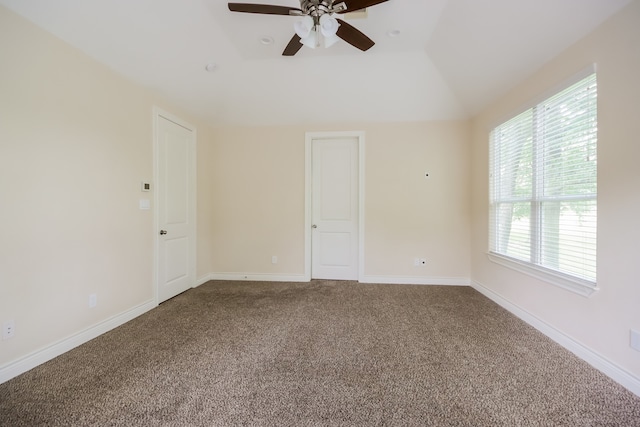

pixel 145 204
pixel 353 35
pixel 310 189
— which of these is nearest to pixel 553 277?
pixel 353 35

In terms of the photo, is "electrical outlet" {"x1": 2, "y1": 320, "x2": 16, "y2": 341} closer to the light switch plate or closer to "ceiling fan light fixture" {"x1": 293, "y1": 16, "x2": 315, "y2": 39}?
the light switch plate

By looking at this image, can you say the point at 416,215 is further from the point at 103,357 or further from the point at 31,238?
the point at 31,238

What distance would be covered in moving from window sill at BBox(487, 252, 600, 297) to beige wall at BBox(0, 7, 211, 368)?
160 inches

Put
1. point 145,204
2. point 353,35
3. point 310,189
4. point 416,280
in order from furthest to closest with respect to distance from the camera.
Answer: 1. point 310,189
2. point 416,280
3. point 145,204
4. point 353,35

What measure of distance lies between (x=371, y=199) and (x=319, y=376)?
2.53m

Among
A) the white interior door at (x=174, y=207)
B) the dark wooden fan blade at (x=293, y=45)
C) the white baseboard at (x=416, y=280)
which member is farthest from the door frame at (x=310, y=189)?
the white interior door at (x=174, y=207)

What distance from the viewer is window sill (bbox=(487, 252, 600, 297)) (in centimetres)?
179

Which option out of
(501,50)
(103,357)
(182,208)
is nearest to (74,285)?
(103,357)

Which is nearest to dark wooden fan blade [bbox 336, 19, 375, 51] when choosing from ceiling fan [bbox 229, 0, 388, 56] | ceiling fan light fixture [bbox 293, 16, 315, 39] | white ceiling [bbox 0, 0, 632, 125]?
ceiling fan [bbox 229, 0, 388, 56]

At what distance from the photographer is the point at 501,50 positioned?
7.34 feet

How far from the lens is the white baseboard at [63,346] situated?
1602 millimetres

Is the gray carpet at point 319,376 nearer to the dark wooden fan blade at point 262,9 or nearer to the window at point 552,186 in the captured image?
the window at point 552,186

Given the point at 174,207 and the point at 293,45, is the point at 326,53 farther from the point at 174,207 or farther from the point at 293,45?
the point at 174,207

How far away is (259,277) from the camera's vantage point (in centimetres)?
377
